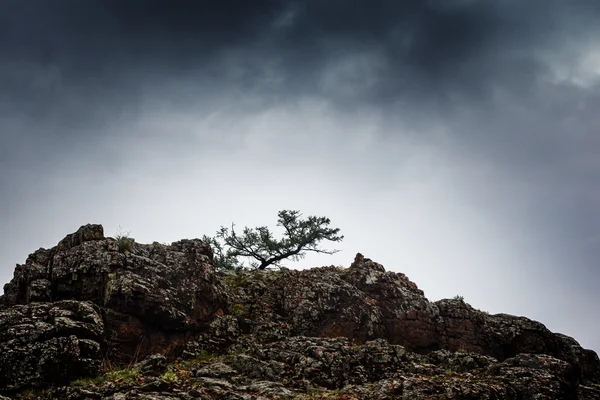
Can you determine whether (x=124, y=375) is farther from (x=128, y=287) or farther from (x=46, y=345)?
(x=128, y=287)

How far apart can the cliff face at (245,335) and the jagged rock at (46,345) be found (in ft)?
0.12

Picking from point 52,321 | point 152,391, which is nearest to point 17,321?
point 52,321

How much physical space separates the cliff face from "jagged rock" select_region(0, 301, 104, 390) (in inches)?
1.5

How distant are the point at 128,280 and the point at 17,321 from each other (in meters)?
5.07

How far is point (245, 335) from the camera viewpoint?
22703mm

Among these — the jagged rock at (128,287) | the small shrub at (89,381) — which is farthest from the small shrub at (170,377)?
the jagged rock at (128,287)

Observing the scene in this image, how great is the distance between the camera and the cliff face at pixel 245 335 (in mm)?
15133

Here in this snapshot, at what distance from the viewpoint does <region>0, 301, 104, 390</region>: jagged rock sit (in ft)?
47.4

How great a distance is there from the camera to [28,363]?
14617mm

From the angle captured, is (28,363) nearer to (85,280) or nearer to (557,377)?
(85,280)

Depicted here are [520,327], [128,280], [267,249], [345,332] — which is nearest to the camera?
[128,280]

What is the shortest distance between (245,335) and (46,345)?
9941mm

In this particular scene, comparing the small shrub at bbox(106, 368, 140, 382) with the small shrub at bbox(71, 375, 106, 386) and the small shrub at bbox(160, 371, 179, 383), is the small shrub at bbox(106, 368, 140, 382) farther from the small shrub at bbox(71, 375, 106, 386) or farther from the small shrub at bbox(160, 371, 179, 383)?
the small shrub at bbox(160, 371, 179, 383)

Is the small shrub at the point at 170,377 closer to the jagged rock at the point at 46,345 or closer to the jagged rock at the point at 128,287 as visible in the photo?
the jagged rock at the point at 46,345
